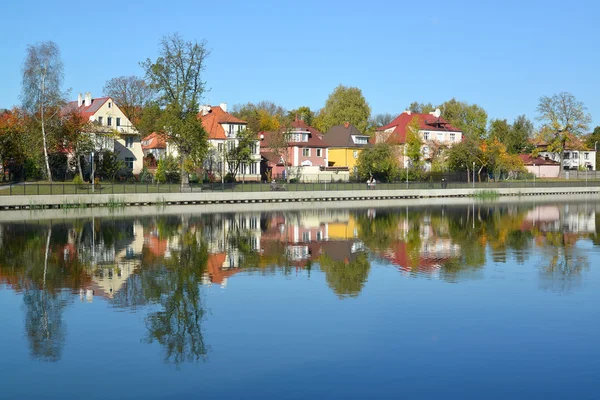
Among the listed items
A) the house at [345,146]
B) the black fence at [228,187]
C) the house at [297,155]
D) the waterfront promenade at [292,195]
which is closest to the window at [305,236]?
the waterfront promenade at [292,195]

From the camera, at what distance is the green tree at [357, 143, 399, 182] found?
88.1m

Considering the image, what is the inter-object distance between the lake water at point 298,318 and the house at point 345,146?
222ft

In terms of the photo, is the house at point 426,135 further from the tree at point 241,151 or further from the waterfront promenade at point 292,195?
the tree at point 241,151

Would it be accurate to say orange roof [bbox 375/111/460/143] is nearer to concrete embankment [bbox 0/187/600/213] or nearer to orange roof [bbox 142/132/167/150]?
concrete embankment [bbox 0/187/600/213]

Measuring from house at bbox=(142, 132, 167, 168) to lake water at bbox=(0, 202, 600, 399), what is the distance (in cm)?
5308

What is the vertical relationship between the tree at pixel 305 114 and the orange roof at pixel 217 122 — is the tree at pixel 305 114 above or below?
above

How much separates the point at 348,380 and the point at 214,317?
18.9 ft

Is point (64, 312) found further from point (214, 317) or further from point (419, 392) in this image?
point (419, 392)

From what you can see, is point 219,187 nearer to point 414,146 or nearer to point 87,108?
point 87,108

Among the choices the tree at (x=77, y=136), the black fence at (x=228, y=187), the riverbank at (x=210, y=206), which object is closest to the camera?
the riverbank at (x=210, y=206)

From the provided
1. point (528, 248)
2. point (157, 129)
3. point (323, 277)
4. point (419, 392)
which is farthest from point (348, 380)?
point (157, 129)

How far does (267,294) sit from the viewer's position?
20.4 metres

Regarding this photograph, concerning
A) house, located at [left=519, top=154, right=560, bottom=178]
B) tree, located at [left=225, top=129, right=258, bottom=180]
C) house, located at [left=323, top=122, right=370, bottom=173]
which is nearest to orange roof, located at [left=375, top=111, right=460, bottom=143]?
house, located at [left=323, top=122, right=370, bottom=173]

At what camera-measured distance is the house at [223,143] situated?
84375 mm
